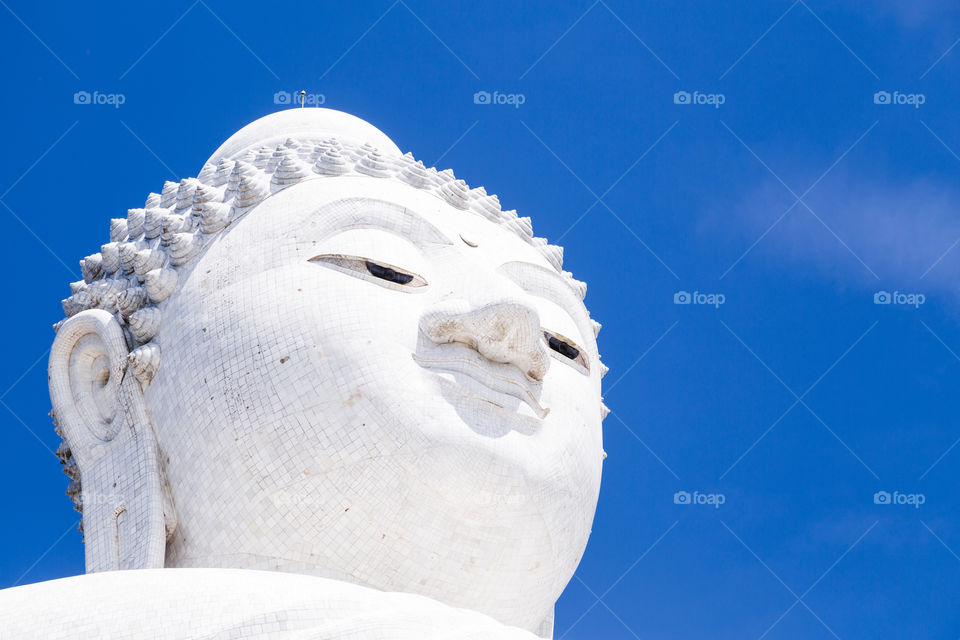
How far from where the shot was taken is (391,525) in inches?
234

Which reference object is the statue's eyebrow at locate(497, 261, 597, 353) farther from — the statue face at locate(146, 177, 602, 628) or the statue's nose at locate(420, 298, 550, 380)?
the statue's nose at locate(420, 298, 550, 380)

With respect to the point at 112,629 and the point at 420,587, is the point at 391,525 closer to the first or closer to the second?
the point at 420,587

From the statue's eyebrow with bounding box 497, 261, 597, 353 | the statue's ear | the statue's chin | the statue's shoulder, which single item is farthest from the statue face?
the statue's shoulder

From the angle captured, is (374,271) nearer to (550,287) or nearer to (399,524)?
(550,287)

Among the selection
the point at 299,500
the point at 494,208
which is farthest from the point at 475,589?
the point at 494,208

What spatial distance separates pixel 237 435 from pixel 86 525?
105 cm

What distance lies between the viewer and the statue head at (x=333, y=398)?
5.96m

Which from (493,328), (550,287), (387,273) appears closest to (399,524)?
(493,328)

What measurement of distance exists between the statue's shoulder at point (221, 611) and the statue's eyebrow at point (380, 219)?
2.54 m

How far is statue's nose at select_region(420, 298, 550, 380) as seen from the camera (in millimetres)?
6195

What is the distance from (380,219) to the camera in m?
6.70

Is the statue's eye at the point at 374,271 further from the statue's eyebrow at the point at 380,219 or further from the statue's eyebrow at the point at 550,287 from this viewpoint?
the statue's eyebrow at the point at 550,287

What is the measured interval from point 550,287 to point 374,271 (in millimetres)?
1153

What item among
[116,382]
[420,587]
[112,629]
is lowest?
A: [112,629]
